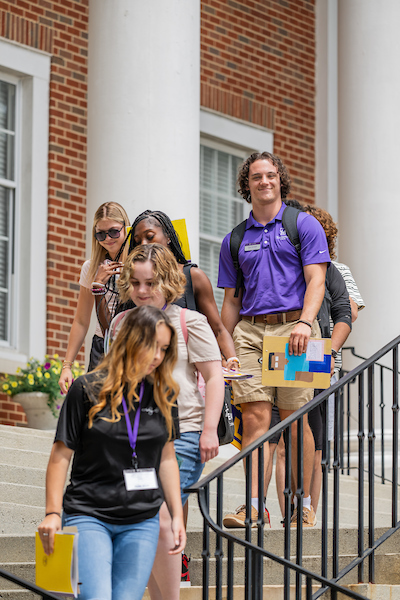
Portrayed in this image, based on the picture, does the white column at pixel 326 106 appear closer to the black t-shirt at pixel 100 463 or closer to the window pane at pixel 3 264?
the window pane at pixel 3 264

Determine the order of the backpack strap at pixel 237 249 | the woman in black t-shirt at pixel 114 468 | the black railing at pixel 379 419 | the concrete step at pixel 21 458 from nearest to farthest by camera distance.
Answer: the woman in black t-shirt at pixel 114 468 → the backpack strap at pixel 237 249 → the concrete step at pixel 21 458 → the black railing at pixel 379 419

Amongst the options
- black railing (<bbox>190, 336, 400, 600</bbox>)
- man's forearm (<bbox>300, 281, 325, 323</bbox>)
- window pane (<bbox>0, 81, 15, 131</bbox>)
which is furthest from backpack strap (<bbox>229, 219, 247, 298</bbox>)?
window pane (<bbox>0, 81, 15, 131</bbox>)

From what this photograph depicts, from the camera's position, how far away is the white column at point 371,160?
28.8ft

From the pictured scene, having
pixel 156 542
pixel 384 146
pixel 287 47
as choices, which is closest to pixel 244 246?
pixel 156 542

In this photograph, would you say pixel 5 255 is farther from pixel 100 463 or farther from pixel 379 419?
A: pixel 100 463

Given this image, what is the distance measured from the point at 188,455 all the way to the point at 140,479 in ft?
1.86

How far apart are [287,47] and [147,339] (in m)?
8.13

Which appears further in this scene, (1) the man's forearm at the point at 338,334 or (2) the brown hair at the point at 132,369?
(1) the man's forearm at the point at 338,334

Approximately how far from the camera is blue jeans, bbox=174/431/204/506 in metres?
3.93

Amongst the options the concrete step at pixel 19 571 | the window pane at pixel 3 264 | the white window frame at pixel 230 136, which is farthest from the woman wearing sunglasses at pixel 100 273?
the white window frame at pixel 230 136

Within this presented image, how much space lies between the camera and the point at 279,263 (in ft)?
16.8

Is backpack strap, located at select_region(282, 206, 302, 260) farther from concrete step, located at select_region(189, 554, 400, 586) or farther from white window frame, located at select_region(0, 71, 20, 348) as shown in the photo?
white window frame, located at select_region(0, 71, 20, 348)

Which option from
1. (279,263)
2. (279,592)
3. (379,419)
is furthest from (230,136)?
(279,592)

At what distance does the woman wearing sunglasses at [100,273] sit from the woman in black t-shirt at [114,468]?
49.6 inches
